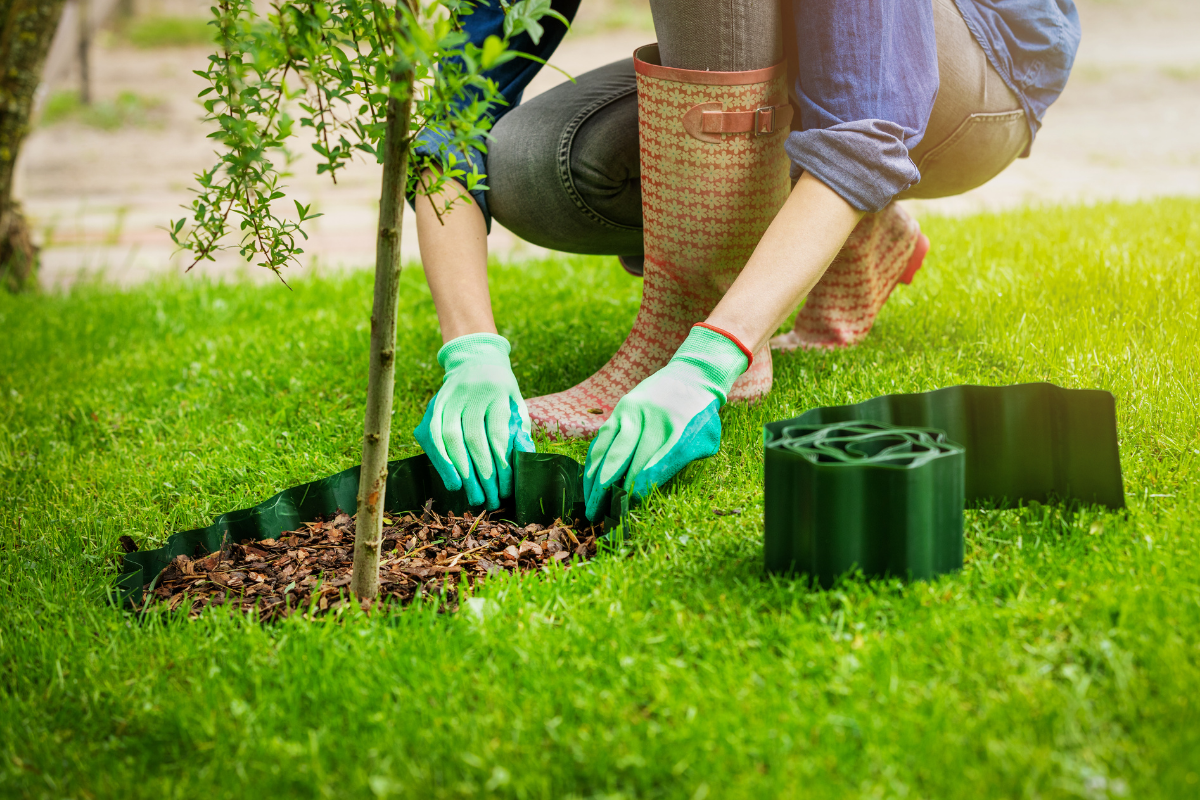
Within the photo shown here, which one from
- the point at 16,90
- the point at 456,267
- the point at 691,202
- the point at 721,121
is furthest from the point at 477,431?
the point at 16,90

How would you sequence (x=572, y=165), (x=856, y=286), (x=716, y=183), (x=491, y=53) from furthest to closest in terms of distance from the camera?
1. (x=856, y=286)
2. (x=572, y=165)
3. (x=716, y=183)
4. (x=491, y=53)

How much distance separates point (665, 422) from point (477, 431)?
0.32 m

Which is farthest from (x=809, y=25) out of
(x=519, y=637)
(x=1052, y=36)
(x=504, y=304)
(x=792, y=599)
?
(x=504, y=304)

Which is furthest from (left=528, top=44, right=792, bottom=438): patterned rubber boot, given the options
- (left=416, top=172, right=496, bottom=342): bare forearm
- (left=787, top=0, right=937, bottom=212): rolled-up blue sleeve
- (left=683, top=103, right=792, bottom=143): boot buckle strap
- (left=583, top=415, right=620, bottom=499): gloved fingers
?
(left=583, top=415, right=620, bottom=499): gloved fingers

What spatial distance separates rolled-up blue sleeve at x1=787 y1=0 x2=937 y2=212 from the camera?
1.55 meters

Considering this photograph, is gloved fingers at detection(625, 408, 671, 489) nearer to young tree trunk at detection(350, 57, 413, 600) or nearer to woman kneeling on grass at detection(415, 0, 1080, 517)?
woman kneeling on grass at detection(415, 0, 1080, 517)

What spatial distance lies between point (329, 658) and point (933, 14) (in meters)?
1.59

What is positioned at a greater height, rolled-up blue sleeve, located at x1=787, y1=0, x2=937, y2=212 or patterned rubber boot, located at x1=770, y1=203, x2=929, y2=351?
rolled-up blue sleeve, located at x1=787, y1=0, x2=937, y2=212

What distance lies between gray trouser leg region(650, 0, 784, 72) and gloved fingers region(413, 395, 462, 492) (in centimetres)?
75

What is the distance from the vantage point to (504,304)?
9.30 ft

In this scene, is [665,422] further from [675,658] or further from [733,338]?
[675,658]

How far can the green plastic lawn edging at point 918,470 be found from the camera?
1.13 meters

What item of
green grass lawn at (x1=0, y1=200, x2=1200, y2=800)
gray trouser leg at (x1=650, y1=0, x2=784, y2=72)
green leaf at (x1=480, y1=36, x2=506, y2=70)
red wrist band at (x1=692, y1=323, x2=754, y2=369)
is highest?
gray trouser leg at (x1=650, y1=0, x2=784, y2=72)

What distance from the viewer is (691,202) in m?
1.75
